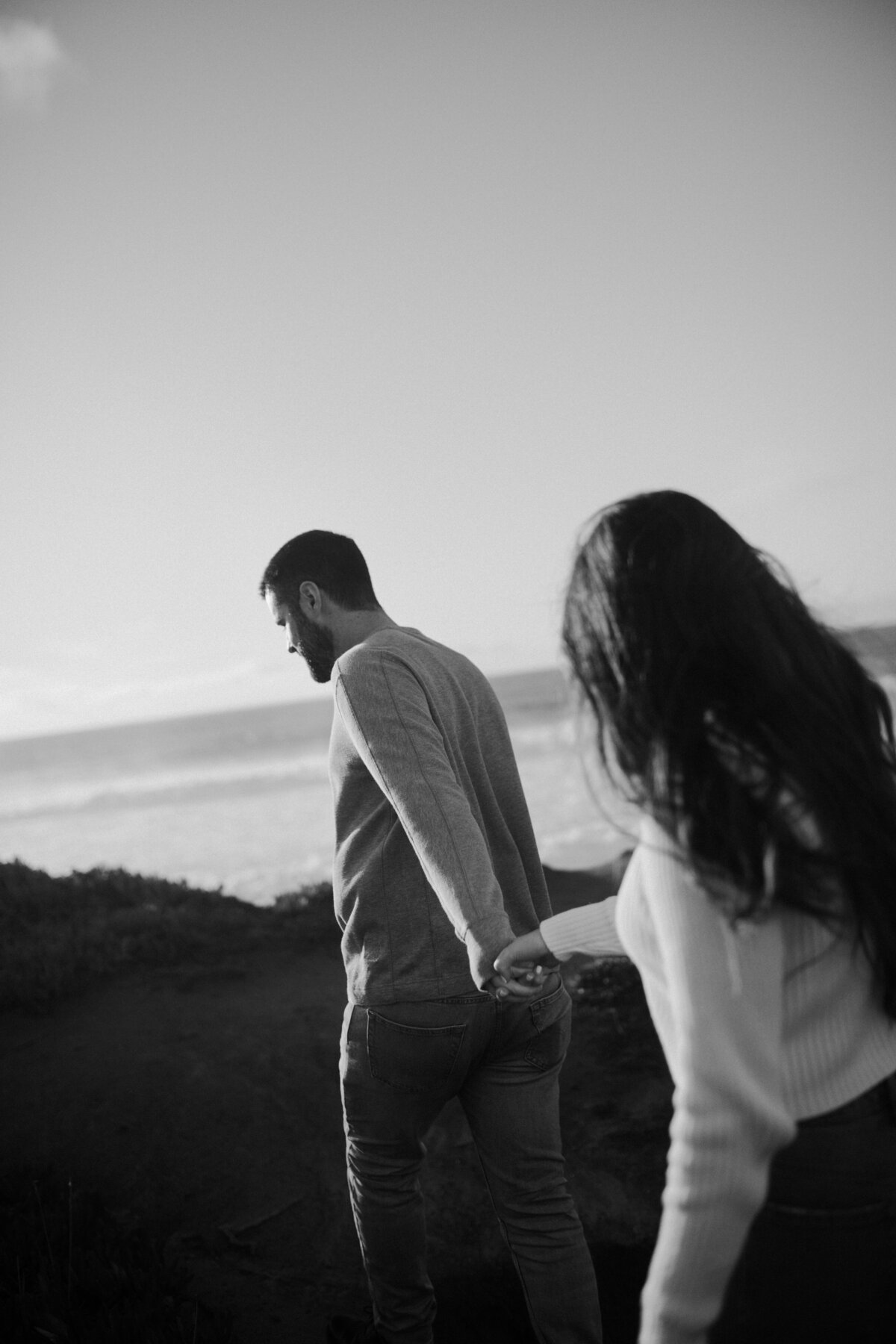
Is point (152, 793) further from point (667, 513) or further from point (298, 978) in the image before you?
point (667, 513)

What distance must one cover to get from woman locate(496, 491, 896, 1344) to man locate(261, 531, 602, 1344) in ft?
2.96

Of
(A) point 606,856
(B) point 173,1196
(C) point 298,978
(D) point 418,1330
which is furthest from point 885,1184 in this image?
(A) point 606,856

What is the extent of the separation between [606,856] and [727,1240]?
1126 centimetres

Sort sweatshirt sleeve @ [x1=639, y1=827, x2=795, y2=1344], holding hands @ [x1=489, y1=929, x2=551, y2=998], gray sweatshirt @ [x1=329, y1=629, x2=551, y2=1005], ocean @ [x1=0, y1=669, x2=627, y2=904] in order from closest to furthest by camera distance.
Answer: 1. sweatshirt sleeve @ [x1=639, y1=827, x2=795, y2=1344]
2. holding hands @ [x1=489, y1=929, x2=551, y2=998]
3. gray sweatshirt @ [x1=329, y1=629, x2=551, y2=1005]
4. ocean @ [x1=0, y1=669, x2=627, y2=904]

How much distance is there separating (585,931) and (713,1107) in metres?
0.73

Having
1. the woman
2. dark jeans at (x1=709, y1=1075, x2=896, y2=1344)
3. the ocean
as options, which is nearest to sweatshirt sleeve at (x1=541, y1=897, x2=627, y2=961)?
the ocean

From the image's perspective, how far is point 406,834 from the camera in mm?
2391

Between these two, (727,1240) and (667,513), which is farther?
(667,513)

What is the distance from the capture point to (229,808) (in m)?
22.6

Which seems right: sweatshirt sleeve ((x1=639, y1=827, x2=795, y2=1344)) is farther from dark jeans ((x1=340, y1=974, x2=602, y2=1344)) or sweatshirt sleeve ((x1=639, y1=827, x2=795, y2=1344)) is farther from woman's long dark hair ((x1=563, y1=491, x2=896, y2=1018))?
dark jeans ((x1=340, y1=974, x2=602, y2=1344))

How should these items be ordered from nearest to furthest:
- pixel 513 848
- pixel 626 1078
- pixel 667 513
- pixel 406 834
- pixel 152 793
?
1. pixel 667 513
2. pixel 406 834
3. pixel 513 848
4. pixel 626 1078
5. pixel 152 793

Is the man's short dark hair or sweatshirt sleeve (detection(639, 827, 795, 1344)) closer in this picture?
sweatshirt sleeve (detection(639, 827, 795, 1344))

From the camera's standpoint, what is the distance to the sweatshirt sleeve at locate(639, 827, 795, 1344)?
1200 millimetres

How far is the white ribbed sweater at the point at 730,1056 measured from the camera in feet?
3.95
